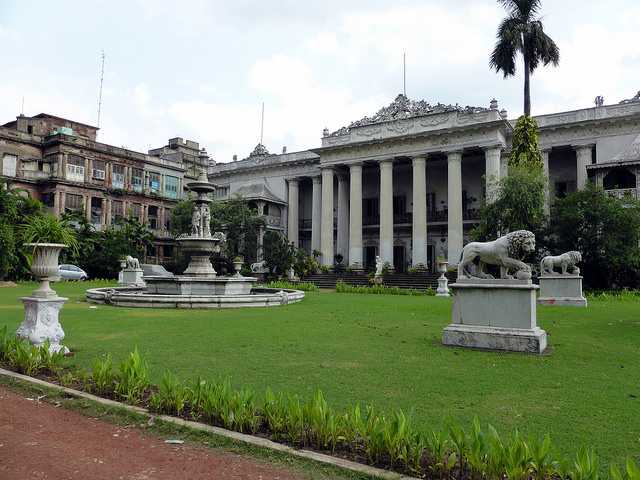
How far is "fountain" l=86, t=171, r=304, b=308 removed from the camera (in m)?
14.4

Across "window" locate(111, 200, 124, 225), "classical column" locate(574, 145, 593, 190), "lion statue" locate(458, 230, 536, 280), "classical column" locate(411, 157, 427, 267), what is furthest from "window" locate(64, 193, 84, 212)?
"lion statue" locate(458, 230, 536, 280)

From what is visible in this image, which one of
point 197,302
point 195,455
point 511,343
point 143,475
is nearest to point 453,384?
point 511,343

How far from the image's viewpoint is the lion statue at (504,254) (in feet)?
26.5

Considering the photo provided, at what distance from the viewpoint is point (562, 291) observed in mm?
16297

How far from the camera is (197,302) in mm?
14297

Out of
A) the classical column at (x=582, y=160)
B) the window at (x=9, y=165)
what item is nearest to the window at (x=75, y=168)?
the window at (x=9, y=165)

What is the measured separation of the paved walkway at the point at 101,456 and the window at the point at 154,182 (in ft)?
149

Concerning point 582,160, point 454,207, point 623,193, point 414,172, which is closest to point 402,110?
point 414,172

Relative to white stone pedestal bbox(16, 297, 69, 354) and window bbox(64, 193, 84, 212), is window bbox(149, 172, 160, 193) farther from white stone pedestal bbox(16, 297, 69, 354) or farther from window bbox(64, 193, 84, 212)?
white stone pedestal bbox(16, 297, 69, 354)

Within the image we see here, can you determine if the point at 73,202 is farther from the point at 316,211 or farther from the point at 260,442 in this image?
the point at 260,442

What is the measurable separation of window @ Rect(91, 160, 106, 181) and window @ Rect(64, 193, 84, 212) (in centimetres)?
244

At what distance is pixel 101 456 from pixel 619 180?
31381 mm

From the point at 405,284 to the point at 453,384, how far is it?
25.1m

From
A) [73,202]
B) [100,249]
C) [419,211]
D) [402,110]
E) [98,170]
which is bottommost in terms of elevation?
[100,249]
